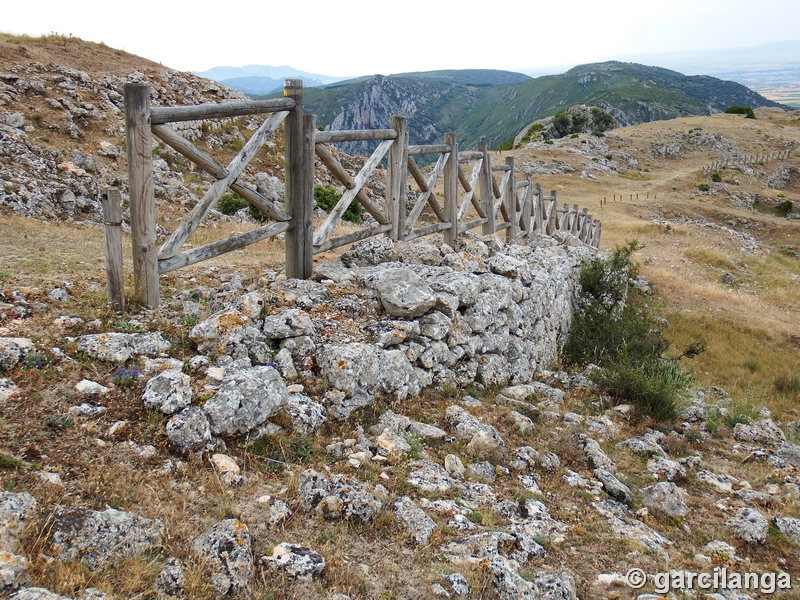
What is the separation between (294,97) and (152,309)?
124 inches

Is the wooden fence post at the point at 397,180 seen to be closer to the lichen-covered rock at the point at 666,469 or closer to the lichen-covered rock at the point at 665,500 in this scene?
the lichen-covered rock at the point at 666,469

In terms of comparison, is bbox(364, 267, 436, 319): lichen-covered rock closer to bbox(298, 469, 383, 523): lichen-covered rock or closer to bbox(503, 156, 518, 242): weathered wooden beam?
bbox(298, 469, 383, 523): lichen-covered rock

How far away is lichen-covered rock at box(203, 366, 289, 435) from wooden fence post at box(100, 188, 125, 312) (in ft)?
5.57

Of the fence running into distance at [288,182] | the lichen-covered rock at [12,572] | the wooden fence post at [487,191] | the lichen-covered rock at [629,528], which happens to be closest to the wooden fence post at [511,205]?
the wooden fence post at [487,191]

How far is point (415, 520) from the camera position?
3846mm

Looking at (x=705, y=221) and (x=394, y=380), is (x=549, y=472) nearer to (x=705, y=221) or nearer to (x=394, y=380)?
(x=394, y=380)

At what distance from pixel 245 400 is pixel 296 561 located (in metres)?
1.57

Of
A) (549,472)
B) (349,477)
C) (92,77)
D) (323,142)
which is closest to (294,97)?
(323,142)

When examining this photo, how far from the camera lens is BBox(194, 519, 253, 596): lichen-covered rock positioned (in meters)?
2.94

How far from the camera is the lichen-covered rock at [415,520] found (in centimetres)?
374

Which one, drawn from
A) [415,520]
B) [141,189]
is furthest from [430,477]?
[141,189]

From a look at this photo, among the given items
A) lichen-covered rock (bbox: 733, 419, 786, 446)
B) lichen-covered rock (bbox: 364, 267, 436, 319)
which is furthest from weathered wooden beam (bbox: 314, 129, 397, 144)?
lichen-covered rock (bbox: 733, 419, 786, 446)

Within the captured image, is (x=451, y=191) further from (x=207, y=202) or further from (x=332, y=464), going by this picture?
(x=332, y=464)

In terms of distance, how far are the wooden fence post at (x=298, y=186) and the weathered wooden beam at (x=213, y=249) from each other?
209 millimetres
